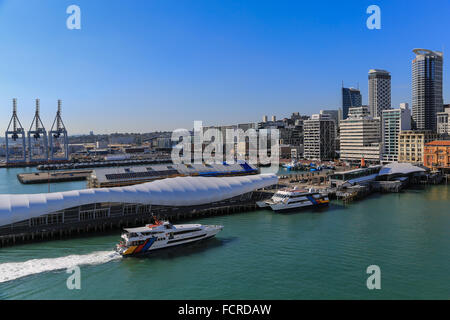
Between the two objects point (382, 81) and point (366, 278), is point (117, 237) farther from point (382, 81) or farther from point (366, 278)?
point (382, 81)

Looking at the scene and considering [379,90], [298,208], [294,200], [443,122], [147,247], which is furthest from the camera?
[379,90]

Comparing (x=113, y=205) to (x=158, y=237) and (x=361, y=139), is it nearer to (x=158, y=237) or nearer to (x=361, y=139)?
(x=158, y=237)

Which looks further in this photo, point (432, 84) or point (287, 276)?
point (432, 84)

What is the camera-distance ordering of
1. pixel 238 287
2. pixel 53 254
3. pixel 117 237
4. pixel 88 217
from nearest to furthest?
pixel 238 287 → pixel 53 254 → pixel 117 237 → pixel 88 217

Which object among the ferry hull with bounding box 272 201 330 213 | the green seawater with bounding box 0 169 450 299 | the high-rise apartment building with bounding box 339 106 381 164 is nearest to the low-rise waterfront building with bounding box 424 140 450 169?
the high-rise apartment building with bounding box 339 106 381 164

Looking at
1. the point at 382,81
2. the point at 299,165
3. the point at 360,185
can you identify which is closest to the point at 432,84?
the point at 382,81

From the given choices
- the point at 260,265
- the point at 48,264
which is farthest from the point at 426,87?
the point at 48,264
